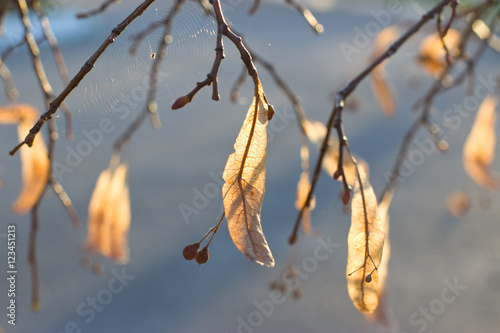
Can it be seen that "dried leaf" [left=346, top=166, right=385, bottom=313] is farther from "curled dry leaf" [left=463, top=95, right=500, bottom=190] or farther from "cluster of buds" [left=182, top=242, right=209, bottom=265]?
"curled dry leaf" [left=463, top=95, right=500, bottom=190]

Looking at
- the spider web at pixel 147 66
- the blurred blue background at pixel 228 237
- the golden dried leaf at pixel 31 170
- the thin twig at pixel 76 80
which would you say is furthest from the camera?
the blurred blue background at pixel 228 237

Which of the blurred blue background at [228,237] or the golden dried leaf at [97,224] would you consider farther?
the blurred blue background at [228,237]

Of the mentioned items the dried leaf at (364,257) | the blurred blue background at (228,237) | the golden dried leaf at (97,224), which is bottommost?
the blurred blue background at (228,237)

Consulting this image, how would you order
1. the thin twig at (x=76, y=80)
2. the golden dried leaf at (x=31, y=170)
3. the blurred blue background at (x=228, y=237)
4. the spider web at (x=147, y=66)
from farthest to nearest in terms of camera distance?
the blurred blue background at (x=228, y=237), the golden dried leaf at (x=31, y=170), the spider web at (x=147, y=66), the thin twig at (x=76, y=80)

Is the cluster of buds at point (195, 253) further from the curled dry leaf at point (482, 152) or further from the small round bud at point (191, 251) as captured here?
the curled dry leaf at point (482, 152)

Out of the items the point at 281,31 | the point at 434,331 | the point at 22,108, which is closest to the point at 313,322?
the point at 434,331

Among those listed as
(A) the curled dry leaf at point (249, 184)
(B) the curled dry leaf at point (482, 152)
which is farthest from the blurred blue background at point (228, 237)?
(A) the curled dry leaf at point (249, 184)

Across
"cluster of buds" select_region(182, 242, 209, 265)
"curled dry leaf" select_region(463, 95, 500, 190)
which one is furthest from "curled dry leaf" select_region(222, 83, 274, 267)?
"curled dry leaf" select_region(463, 95, 500, 190)
